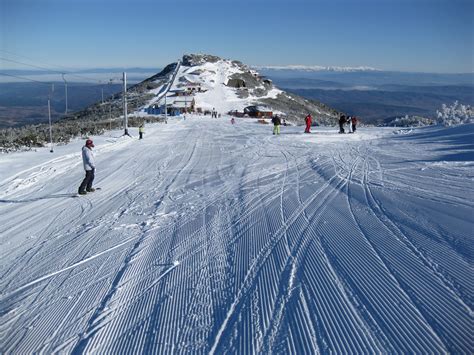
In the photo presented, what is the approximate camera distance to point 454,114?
34188 mm

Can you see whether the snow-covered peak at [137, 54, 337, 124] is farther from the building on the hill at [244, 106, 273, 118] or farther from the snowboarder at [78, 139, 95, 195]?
the snowboarder at [78, 139, 95, 195]

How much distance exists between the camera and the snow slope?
4.89m

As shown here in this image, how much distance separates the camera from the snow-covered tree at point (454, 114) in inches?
1225

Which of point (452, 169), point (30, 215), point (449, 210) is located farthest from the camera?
point (452, 169)

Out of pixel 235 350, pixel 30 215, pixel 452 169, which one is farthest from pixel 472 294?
pixel 452 169

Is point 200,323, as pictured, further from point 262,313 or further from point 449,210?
point 449,210

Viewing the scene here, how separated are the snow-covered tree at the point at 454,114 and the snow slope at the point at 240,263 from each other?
19524 millimetres

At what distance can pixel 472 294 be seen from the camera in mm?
5547

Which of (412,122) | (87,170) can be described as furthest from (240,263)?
(412,122)

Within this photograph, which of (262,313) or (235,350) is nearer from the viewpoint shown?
(235,350)

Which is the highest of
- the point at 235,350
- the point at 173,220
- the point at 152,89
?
the point at 235,350

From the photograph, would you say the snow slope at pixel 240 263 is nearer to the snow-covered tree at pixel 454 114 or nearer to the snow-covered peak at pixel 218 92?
the snow-covered tree at pixel 454 114

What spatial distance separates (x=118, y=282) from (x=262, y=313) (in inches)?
88.6

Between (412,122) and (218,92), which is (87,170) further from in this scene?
(218,92)
